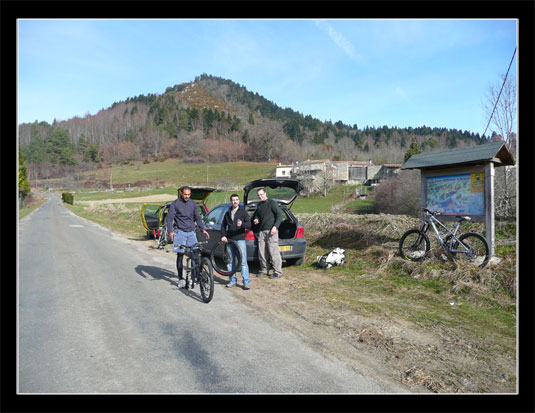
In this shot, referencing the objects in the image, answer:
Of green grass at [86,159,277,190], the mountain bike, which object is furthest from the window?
the mountain bike

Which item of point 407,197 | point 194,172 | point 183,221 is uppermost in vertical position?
point 194,172

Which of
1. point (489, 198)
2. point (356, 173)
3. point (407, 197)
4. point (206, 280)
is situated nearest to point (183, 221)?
point (206, 280)

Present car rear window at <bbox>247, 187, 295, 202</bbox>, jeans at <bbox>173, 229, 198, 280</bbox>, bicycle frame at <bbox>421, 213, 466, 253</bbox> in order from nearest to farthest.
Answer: jeans at <bbox>173, 229, 198, 280</bbox> < bicycle frame at <bbox>421, 213, 466, 253</bbox> < car rear window at <bbox>247, 187, 295, 202</bbox>

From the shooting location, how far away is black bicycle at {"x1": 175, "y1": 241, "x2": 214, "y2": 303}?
5.68 metres

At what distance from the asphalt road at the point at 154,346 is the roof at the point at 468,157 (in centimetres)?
503

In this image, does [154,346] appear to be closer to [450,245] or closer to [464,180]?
[450,245]

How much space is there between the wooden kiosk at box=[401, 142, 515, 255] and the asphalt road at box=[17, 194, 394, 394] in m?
A: 4.76

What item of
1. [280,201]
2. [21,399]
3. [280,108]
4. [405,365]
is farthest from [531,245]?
[280,108]

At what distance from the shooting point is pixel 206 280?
229 inches

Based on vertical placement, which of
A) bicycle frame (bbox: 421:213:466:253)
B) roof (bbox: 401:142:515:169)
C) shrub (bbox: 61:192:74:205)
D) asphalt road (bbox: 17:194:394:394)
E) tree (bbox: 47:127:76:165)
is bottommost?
asphalt road (bbox: 17:194:394:394)

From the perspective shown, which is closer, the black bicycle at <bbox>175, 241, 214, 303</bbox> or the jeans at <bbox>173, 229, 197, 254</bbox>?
the black bicycle at <bbox>175, 241, 214, 303</bbox>

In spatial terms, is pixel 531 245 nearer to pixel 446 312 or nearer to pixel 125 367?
pixel 446 312

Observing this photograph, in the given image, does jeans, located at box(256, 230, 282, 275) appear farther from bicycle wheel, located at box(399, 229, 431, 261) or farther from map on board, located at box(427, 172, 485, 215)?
map on board, located at box(427, 172, 485, 215)

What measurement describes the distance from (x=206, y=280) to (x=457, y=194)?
17.4ft
